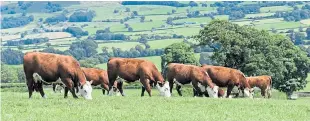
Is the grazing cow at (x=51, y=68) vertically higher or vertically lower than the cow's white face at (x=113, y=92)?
higher

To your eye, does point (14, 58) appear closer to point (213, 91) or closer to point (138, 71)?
point (138, 71)

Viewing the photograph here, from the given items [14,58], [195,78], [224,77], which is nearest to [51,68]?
[195,78]

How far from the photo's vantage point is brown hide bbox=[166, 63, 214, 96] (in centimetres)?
3556

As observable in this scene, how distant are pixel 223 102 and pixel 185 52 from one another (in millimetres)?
64178

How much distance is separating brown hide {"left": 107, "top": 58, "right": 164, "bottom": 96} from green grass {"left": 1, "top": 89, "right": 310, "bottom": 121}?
21.6 feet

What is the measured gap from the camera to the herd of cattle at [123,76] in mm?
28328

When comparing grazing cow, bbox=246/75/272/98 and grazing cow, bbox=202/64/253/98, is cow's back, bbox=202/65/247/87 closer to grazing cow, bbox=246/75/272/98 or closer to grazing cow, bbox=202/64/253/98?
grazing cow, bbox=202/64/253/98

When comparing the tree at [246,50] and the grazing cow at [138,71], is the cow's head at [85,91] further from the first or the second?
the tree at [246,50]

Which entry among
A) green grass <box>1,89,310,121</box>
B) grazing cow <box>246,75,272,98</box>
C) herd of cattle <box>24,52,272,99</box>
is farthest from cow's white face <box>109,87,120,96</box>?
grazing cow <box>246,75,272,98</box>

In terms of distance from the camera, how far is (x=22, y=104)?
24.3 metres

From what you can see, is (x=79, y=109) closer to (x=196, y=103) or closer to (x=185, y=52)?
(x=196, y=103)

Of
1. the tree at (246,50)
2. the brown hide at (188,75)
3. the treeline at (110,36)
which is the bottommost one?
the treeline at (110,36)

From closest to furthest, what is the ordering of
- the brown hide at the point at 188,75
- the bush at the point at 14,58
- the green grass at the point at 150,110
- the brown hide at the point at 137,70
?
the green grass at the point at 150,110 < the brown hide at the point at 137,70 < the brown hide at the point at 188,75 < the bush at the point at 14,58

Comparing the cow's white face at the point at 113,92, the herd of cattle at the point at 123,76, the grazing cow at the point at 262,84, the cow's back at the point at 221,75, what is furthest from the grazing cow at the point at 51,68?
the grazing cow at the point at 262,84
